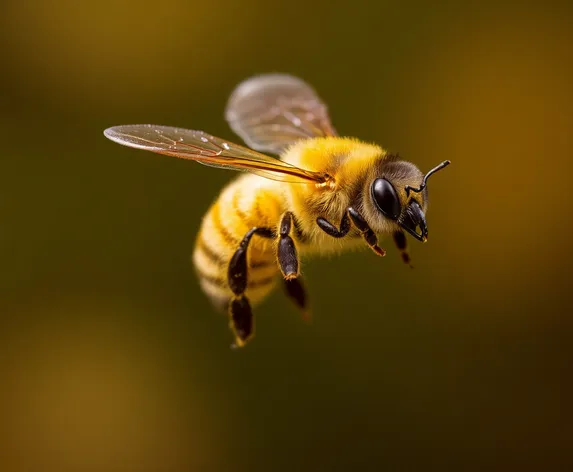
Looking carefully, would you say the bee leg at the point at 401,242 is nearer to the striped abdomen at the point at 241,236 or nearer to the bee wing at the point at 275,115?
the striped abdomen at the point at 241,236

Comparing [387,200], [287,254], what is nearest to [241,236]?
[287,254]

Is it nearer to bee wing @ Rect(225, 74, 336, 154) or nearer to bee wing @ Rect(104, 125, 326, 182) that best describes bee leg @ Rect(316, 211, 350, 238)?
bee wing @ Rect(104, 125, 326, 182)

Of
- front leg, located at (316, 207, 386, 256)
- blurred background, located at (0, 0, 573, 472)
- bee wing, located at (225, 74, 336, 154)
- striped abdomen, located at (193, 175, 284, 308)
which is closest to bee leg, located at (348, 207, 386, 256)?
front leg, located at (316, 207, 386, 256)

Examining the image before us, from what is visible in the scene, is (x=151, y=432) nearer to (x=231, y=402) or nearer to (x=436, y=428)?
(x=231, y=402)

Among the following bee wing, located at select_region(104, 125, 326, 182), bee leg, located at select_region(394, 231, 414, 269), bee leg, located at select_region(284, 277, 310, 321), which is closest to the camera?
bee wing, located at select_region(104, 125, 326, 182)

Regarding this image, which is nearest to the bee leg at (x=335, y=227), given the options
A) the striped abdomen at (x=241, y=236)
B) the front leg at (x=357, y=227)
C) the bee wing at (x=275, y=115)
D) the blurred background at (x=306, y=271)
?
the front leg at (x=357, y=227)

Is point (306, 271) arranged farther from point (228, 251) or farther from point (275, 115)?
point (228, 251)
